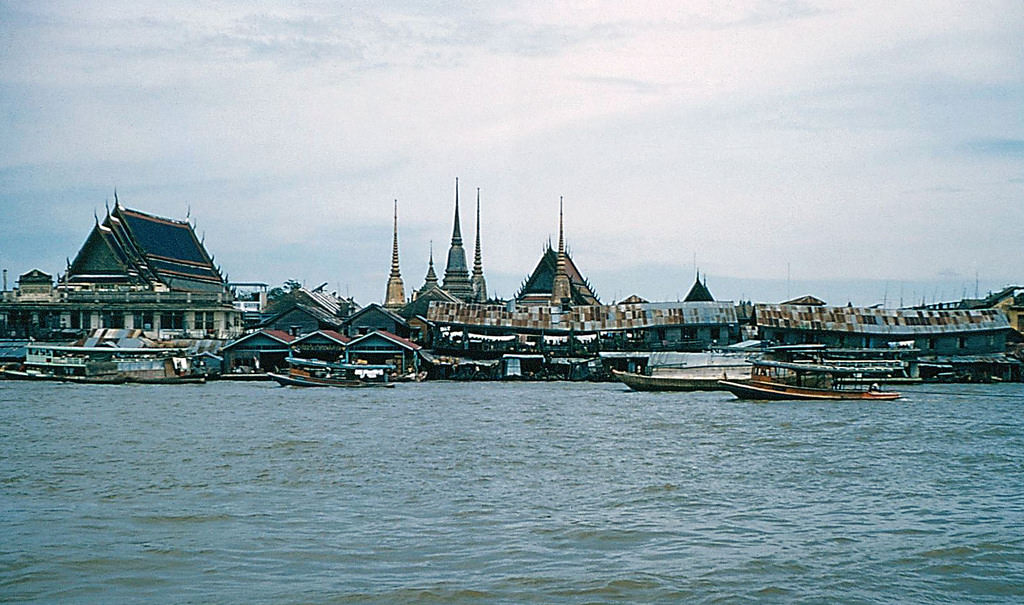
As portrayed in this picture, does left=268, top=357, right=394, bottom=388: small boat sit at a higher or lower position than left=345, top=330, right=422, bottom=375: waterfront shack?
lower

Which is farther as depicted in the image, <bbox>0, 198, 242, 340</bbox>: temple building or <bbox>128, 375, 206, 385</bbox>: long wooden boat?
<bbox>0, 198, 242, 340</bbox>: temple building

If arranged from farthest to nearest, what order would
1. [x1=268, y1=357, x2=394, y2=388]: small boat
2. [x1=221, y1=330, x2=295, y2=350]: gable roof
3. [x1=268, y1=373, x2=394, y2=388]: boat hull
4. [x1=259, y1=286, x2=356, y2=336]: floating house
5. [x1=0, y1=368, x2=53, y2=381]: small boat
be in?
1. [x1=259, y1=286, x2=356, y2=336]: floating house
2. [x1=221, y1=330, x2=295, y2=350]: gable roof
3. [x1=0, y1=368, x2=53, y2=381]: small boat
4. [x1=268, y1=357, x2=394, y2=388]: small boat
5. [x1=268, y1=373, x2=394, y2=388]: boat hull

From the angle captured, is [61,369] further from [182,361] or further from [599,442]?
[599,442]

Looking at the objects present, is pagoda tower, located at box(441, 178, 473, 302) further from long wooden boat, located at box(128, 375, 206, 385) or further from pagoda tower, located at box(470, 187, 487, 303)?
long wooden boat, located at box(128, 375, 206, 385)

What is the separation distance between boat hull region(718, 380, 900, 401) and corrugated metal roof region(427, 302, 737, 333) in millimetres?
18249

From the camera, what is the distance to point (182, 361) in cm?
4625

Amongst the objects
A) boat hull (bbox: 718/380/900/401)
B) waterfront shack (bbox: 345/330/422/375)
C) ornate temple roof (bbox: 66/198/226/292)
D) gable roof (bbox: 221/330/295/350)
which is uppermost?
ornate temple roof (bbox: 66/198/226/292)

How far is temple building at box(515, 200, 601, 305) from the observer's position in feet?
230

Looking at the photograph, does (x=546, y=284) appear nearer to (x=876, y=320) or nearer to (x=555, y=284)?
(x=555, y=284)

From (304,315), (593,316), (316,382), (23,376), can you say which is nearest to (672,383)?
(316,382)

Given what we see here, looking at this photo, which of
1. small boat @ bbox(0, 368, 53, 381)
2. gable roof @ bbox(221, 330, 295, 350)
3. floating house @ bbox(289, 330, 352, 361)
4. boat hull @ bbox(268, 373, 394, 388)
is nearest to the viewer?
boat hull @ bbox(268, 373, 394, 388)

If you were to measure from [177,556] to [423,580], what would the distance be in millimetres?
2537

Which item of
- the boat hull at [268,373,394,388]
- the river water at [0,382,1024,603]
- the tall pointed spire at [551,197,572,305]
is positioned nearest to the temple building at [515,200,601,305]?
the tall pointed spire at [551,197,572,305]

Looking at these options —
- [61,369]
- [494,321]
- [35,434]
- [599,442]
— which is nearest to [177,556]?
[599,442]
